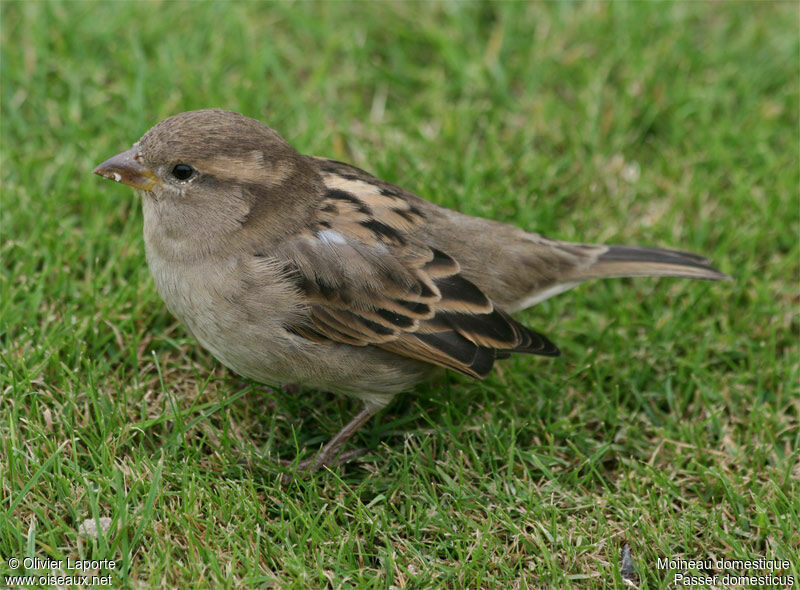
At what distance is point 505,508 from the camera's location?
4.99 meters

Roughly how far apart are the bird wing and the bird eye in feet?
1.79

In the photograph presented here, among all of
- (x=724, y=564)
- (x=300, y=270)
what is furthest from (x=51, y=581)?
(x=724, y=564)

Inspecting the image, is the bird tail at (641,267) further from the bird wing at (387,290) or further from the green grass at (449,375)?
the bird wing at (387,290)

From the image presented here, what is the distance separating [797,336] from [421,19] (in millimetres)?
3672

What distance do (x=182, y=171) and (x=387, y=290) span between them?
112 centimetres

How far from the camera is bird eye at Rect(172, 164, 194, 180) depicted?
473 centimetres

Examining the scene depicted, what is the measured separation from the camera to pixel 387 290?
4.93 m

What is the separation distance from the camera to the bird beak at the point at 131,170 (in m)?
4.75

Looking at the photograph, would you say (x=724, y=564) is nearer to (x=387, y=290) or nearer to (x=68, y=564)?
(x=387, y=290)

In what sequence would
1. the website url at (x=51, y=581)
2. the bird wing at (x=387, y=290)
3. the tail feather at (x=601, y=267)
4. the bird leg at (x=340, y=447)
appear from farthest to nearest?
the tail feather at (x=601, y=267) → the bird leg at (x=340, y=447) → the bird wing at (x=387, y=290) → the website url at (x=51, y=581)

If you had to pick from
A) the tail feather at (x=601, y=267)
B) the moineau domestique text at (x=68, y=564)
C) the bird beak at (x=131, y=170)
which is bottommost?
the moineau domestique text at (x=68, y=564)

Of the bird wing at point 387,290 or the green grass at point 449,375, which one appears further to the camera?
the bird wing at point 387,290

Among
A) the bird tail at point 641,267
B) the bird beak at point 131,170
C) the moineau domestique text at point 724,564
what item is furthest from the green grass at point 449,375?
the bird beak at point 131,170

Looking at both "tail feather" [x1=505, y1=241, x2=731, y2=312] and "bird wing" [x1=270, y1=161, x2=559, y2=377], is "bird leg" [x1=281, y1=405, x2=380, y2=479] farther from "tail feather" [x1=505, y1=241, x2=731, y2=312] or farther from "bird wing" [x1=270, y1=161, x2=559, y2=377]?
"tail feather" [x1=505, y1=241, x2=731, y2=312]
